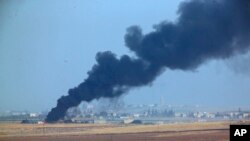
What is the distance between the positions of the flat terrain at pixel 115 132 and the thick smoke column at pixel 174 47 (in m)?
0.21

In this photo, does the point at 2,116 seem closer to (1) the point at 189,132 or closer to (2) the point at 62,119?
(2) the point at 62,119

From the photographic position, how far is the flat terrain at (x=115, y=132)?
15.2ft

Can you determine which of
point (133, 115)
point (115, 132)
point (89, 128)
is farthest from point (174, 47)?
point (89, 128)

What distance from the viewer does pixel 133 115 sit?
4.72 metres

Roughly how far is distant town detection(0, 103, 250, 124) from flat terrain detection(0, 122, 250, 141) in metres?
0.06

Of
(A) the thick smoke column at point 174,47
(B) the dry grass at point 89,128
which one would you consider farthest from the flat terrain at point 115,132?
(A) the thick smoke column at point 174,47

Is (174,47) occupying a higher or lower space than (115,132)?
higher

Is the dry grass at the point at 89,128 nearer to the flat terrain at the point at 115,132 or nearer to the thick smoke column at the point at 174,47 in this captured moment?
the flat terrain at the point at 115,132

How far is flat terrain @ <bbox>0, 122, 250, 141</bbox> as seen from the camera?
4.63 m

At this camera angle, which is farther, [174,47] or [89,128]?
[89,128]

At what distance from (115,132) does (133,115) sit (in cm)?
30

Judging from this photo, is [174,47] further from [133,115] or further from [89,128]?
[89,128]

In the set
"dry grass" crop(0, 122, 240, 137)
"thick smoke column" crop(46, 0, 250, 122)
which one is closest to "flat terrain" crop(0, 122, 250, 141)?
"dry grass" crop(0, 122, 240, 137)

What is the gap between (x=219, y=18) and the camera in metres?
4.57
